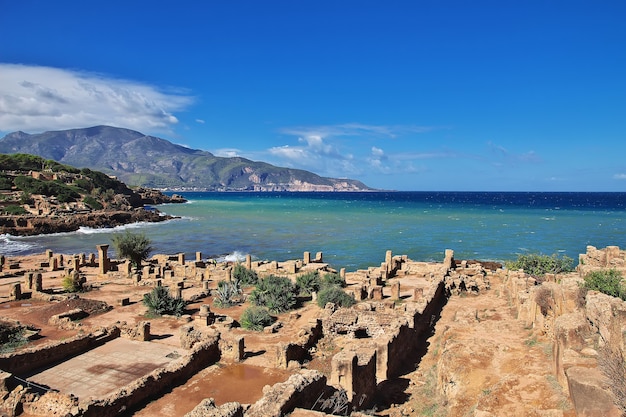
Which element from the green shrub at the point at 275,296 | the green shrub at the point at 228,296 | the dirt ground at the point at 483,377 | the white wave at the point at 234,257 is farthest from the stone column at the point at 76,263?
the dirt ground at the point at 483,377

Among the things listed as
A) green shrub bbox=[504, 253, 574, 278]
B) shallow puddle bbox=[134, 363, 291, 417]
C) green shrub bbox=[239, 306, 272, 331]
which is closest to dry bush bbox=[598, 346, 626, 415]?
shallow puddle bbox=[134, 363, 291, 417]

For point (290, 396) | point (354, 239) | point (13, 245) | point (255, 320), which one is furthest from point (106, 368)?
point (13, 245)

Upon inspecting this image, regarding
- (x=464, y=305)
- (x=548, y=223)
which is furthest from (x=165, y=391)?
(x=548, y=223)

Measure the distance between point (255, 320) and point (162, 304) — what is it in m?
5.43

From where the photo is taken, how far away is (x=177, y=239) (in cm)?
5862

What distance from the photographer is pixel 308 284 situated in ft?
82.3

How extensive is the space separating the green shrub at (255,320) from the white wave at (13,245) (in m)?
41.4

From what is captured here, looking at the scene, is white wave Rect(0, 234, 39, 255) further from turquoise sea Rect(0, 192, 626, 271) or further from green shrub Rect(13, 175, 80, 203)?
green shrub Rect(13, 175, 80, 203)

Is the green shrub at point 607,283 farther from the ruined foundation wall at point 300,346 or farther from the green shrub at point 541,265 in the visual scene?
the green shrub at point 541,265

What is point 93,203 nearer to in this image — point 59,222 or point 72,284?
point 59,222

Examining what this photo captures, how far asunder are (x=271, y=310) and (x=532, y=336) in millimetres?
11687

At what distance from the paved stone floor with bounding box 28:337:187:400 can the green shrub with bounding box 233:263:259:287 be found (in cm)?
1155

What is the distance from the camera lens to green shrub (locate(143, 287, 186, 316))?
20.7 meters

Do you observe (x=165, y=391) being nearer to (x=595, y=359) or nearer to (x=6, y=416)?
(x=6, y=416)
